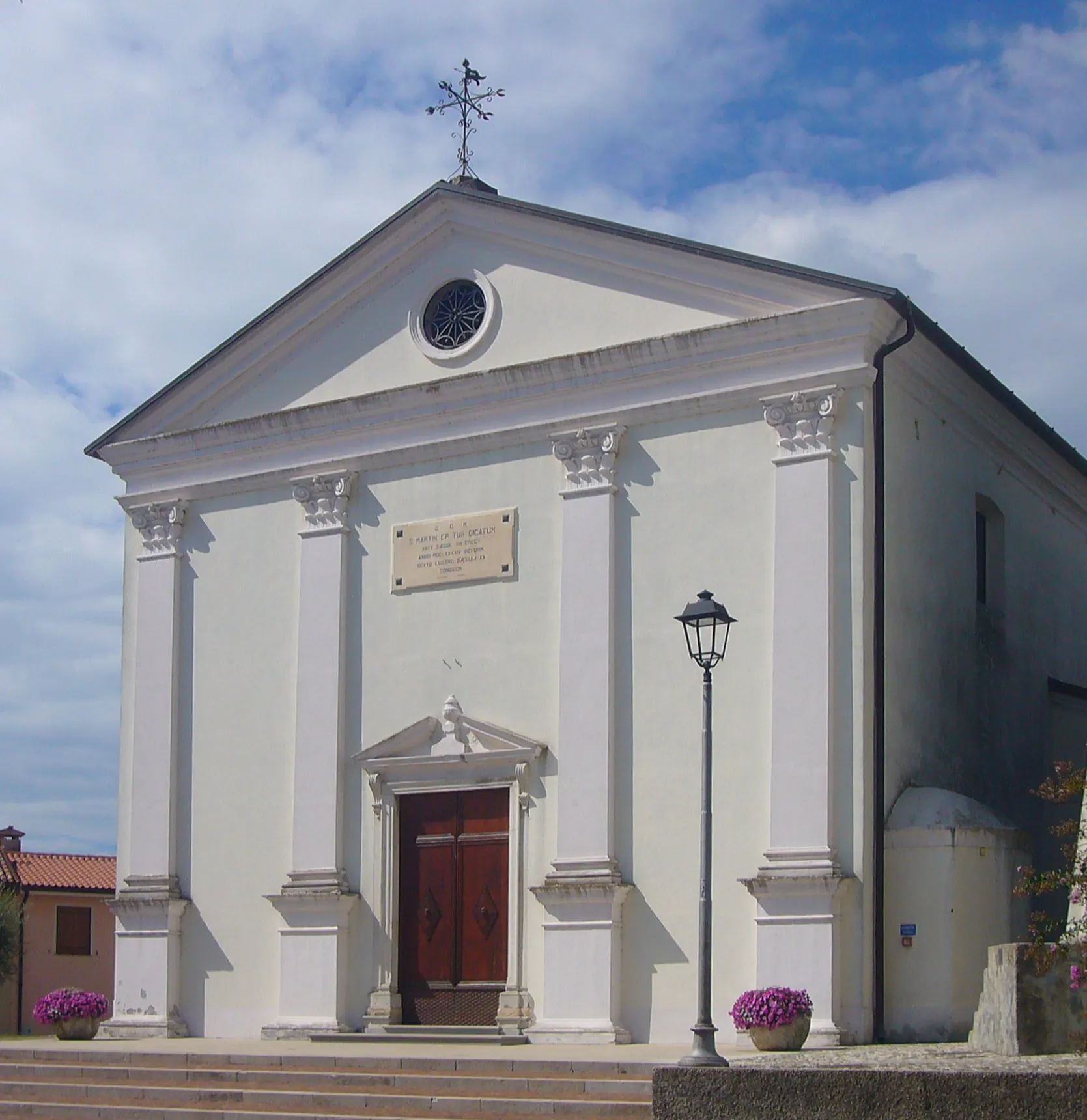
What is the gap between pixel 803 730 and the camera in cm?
1911

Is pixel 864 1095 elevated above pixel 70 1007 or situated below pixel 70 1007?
above

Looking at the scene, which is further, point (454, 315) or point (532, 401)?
point (454, 315)

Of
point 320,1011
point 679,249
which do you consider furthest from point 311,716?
point 679,249

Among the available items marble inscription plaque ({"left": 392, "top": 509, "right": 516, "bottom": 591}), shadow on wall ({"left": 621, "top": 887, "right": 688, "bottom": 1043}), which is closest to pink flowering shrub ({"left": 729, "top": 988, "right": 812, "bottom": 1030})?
shadow on wall ({"left": 621, "top": 887, "right": 688, "bottom": 1043})

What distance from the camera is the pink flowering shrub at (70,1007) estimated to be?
2281 cm

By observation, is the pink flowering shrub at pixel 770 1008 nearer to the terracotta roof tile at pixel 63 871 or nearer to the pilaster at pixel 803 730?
the pilaster at pixel 803 730

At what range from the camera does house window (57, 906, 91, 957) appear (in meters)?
39.2

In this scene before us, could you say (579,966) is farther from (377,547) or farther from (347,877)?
(377,547)

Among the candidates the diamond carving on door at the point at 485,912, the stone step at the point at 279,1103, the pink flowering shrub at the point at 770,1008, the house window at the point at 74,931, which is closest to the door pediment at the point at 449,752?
the diamond carving on door at the point at 485,912

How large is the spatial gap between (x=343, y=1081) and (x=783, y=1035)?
4307 millimetres

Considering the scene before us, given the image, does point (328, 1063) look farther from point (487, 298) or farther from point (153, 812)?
point (487, 298)

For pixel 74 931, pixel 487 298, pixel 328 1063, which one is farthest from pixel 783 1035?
pixel 74 931

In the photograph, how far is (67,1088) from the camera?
18.5 m

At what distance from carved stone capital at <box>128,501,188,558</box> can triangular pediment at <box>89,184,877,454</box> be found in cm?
114
